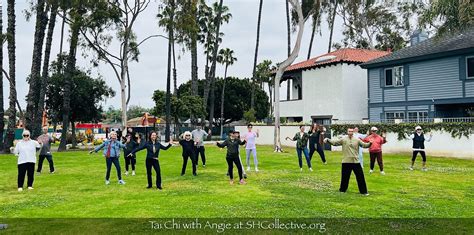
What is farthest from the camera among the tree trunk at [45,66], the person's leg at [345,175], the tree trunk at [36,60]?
the tree trunk at [45,66]

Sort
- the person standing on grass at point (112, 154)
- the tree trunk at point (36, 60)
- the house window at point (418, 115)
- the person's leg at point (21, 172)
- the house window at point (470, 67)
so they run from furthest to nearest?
the tree trunk at point (36, 60), the house window at point (418, 115), the house window at point (470, 67), the person standing on grass at point (112, 154), the person's leg at point (21, 172)

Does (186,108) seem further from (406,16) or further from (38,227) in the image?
(38,227)

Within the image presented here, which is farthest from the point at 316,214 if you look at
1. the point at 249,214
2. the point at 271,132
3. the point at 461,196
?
the point at 271,132

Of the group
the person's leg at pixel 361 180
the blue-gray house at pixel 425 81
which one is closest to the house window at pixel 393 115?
the blue-gray house at pixel 425 81

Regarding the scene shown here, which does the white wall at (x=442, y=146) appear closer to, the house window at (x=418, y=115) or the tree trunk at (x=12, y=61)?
the house window at (x=418, y=115)

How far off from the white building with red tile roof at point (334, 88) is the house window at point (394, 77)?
3.58 metres

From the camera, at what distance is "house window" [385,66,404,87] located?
28609 millimetres

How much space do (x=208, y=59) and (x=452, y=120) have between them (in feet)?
115

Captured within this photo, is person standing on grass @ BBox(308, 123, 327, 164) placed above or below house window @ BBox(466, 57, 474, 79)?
below

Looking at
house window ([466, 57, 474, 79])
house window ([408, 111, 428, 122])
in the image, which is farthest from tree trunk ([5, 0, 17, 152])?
house window ([466, 57, 474, 79])

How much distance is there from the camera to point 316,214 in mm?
8242

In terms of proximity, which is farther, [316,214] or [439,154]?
[439,154]

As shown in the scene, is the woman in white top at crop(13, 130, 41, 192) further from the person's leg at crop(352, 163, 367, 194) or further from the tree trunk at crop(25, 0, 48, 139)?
the tree trunk at crop(25, 0, 48, 139)

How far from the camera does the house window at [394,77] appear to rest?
1126 inches
